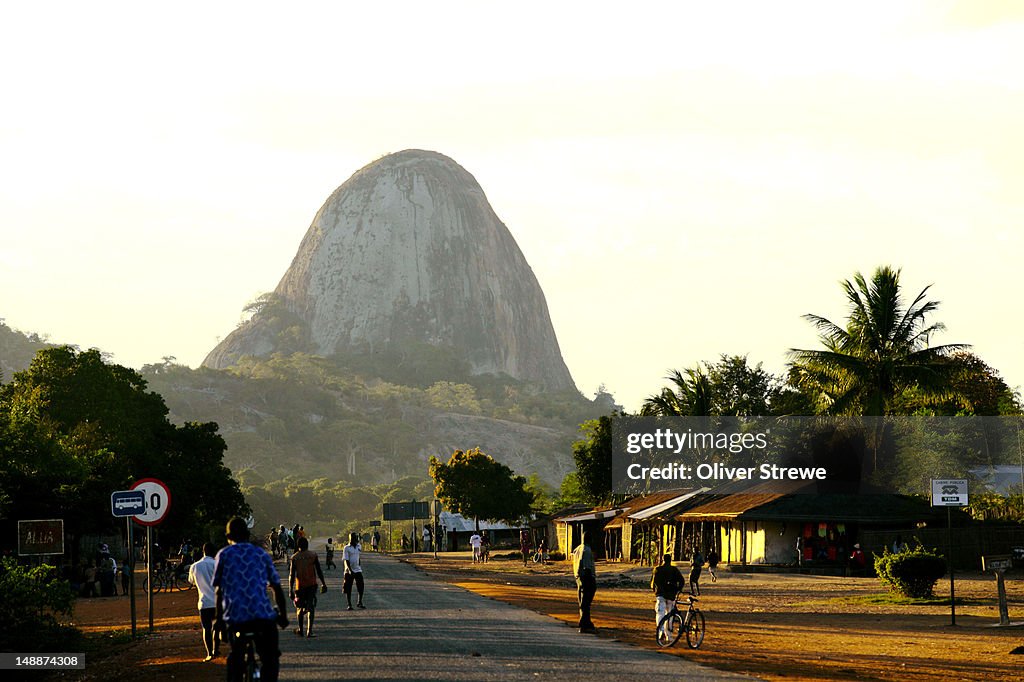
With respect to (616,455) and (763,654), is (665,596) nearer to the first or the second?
(763,654)

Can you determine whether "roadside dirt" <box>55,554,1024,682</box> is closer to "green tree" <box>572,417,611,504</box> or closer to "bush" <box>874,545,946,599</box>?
"bush" <box>874,545,946,599</box>

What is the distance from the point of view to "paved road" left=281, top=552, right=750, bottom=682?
648 inches

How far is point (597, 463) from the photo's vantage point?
86188 millimetres

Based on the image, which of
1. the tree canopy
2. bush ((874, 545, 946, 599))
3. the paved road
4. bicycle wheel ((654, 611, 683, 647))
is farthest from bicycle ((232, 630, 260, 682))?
the tree canopy

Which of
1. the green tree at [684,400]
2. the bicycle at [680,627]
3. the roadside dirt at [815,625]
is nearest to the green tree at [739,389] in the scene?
the green tree at [684,400]

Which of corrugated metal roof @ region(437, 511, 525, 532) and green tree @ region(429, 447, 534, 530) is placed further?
corrugated metal roof @ region(437, 511, 525, 532)

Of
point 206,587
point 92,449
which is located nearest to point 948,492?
point 206,587

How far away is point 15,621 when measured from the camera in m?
23.4

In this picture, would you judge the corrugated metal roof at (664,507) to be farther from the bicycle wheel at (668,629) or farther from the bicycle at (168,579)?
the bicycle wheel at (668,629)

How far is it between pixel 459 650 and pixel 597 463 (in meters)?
67.0

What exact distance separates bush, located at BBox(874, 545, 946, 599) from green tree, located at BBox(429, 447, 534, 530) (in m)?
66.9

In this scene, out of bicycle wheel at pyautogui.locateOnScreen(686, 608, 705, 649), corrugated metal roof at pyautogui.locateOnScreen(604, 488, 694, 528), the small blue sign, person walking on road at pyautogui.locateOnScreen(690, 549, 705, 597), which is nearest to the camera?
bicycle wheel at pyautogui.locateOnScreen(686, 608, 705, 649)

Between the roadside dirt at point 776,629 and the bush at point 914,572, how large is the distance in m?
1.24

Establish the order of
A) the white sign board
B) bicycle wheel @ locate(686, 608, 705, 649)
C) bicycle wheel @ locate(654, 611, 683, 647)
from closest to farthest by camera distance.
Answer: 1. bicycle wheel @ locate(686, 608, 705, 649)
2. bicycle wheel @ locate(654, 611, 683, 647)
3. the white sign board
